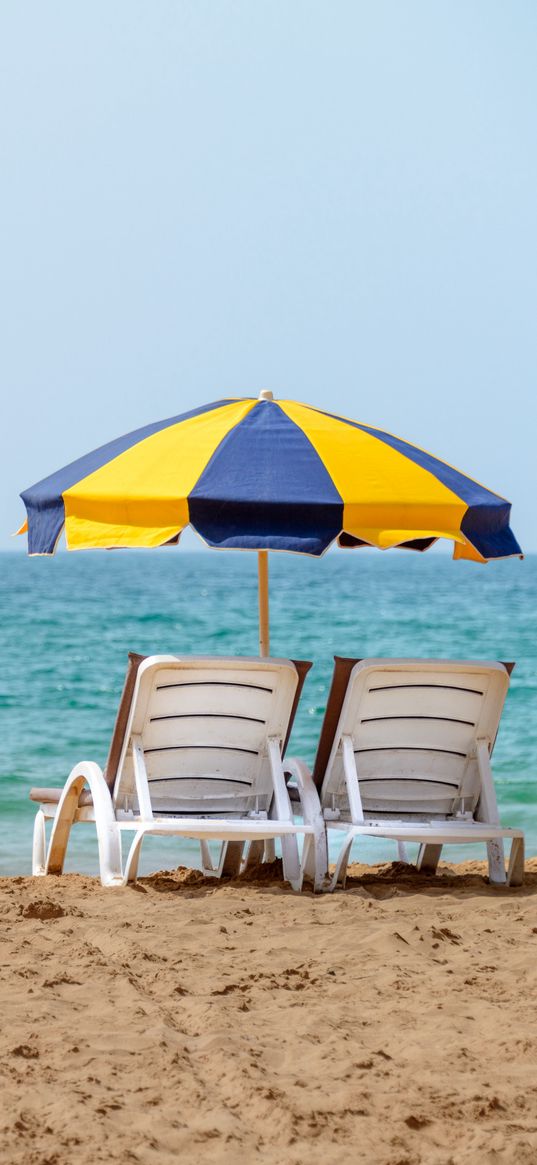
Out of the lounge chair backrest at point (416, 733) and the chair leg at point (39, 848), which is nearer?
the lounge chair backrest at point (416, 733)

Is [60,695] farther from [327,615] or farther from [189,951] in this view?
[327,615]

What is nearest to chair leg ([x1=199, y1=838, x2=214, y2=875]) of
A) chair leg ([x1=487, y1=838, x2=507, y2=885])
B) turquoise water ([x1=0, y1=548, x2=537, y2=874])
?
chair leg ([x1=487, y1=838, x2=507, y2=885])

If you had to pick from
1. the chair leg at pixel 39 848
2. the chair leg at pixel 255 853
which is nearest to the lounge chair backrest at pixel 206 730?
the chair leg at pixel 255 853

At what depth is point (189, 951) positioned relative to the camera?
13.7ft

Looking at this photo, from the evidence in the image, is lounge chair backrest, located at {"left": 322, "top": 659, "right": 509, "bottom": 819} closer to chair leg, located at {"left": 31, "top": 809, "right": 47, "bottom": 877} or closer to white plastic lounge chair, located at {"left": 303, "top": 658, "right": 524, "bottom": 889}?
white plastic lounge chair, located at {"left": 303, "top": 658, "right": 524, "bottom": 889}

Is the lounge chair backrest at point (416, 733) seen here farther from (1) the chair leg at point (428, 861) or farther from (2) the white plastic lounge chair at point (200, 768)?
(1) the chair leg at point (428, 861)

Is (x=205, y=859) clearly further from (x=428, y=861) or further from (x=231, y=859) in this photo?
(x=428, y=861)

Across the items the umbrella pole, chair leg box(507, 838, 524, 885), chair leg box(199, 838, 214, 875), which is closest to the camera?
chair leg box(507, 838, 524, 885)

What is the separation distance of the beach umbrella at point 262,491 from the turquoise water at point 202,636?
366cm

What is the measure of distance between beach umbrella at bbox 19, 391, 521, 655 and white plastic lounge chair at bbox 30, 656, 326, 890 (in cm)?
52

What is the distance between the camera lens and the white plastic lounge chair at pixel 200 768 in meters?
5.04

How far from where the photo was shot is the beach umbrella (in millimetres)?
4938

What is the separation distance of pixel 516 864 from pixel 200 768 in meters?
1.39

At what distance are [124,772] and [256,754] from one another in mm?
546
